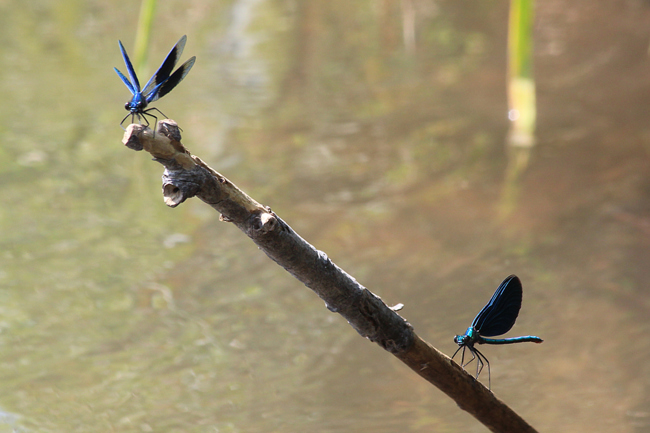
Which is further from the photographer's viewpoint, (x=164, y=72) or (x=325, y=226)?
(x=325, y=226)

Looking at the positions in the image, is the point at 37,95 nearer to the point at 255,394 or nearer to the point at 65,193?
the point at 65,193

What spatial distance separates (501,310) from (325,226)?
1.96 meters

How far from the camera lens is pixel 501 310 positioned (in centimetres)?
142

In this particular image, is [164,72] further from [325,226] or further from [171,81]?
[325,226]

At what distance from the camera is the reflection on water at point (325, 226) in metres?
Result: 2.27

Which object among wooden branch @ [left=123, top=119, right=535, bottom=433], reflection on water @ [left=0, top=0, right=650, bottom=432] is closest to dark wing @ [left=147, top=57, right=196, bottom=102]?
wooden branch @ [left=123, top=119, right=535, bottom=433]

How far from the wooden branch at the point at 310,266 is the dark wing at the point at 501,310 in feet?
0.40

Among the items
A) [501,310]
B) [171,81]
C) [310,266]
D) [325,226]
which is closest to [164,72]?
[171,81]

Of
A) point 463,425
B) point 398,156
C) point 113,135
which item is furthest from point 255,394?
point 113,135

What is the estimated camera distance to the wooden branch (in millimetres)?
1092

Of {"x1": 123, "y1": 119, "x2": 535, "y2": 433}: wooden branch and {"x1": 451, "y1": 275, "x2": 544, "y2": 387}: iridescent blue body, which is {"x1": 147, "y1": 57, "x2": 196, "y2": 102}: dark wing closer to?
Answer: {"x1": 123, "y1": 119, "x2": 535, "y2": 433}: wooden branch

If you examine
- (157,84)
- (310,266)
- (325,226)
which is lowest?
(310,266)

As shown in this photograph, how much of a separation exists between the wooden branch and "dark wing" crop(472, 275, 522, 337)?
0.12 metres

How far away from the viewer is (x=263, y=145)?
13.8 ft
